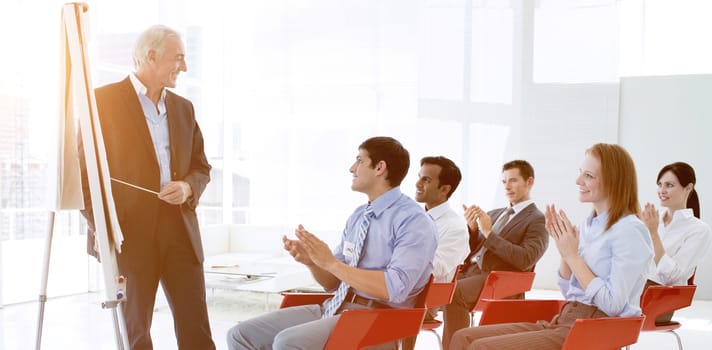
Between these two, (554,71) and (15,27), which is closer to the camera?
(15,27)

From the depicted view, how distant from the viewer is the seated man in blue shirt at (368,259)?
246 cm

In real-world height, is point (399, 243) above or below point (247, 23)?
below

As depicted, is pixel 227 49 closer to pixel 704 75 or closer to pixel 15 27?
pixel 15 27

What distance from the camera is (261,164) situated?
9961 mm

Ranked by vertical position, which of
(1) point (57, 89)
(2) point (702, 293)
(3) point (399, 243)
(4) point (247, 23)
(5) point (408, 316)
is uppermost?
(4) point (247, 23)

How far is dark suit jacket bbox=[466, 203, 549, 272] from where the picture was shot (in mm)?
3896

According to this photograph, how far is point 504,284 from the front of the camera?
3756mm

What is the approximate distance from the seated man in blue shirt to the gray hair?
89cm

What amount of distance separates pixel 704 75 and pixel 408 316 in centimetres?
625

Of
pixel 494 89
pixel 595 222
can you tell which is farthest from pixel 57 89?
pixel 494 89

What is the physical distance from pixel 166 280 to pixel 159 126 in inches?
24.5

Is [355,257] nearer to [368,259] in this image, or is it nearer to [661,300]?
[368,259]

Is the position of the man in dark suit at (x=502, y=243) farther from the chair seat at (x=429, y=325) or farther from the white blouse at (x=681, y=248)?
the white blouse at (x=681, y=248)

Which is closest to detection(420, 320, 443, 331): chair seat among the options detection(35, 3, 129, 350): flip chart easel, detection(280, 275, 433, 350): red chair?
detection(280, 275, 433, 350): red chair
